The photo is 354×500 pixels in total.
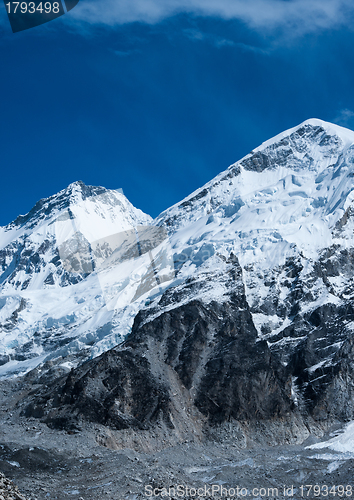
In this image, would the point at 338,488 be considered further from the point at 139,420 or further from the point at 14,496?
the point at 14,496

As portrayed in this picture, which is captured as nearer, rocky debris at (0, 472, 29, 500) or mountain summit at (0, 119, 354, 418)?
rocky debris at (0, 472, 29, 500)

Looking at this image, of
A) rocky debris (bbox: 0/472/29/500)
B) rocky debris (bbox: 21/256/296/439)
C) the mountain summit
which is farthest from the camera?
the mountain summit

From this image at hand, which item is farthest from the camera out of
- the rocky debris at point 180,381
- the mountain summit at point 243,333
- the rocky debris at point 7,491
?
the mountain summit at point 243,333

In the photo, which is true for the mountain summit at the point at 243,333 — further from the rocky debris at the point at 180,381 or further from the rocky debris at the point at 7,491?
the rocky debris at the point at 7,491

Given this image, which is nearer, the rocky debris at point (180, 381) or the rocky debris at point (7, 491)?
the rocky debris at point (7, 491)

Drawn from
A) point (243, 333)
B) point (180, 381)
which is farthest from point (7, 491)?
point (243, 333)

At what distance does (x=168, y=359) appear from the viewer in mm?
126375

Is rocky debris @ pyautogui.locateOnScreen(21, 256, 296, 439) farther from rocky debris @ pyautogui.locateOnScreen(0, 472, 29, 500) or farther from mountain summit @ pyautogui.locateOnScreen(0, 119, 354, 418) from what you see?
rocky debris @ pyautogui.locateOnScreen(0, 472, 29, 500)

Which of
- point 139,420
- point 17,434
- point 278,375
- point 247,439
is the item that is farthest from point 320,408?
point 17,434

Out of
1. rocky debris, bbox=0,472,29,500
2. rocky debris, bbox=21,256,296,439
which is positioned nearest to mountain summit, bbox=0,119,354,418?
→ rocky debris, bbox=21,256,296,439

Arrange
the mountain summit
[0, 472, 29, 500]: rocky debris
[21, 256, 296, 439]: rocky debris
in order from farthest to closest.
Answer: the mountain summit
[21, 256, 296, 439]: rocky debris
[0, 472, 29, 500]: rocky debris

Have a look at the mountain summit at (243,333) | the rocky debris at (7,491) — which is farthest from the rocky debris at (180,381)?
the rocky debris at (7,491)

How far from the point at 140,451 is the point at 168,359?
30.3 meters

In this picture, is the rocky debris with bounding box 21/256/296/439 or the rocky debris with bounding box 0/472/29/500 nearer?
the rocky debris with bounding box 0/472/29/500
